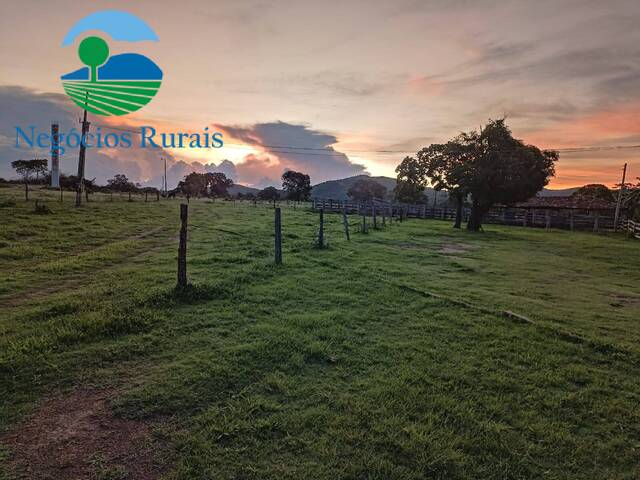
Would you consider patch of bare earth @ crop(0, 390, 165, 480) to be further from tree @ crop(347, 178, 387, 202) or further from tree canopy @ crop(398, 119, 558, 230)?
tree @ crop(347, 178, 387, 202)

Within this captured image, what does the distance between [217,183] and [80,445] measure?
10416 centimetres

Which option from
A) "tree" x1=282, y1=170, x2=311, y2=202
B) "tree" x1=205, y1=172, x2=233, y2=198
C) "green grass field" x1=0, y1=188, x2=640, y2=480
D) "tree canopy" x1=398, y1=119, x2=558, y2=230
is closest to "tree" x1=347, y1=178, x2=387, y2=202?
"tree" x1=282, y1=170, x2=311, y2=202

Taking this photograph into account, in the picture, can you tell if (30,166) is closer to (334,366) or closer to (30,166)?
(30,166)

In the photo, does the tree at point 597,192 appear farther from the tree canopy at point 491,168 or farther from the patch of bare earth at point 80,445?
the patch of bare earth at point 80,445

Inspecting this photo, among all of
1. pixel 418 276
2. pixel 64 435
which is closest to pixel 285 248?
pixel 418 276

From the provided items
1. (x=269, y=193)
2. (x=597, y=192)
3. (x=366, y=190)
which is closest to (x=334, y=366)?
(x=597, y=192)

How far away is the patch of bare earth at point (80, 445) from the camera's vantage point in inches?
140

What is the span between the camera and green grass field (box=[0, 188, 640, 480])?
394cm

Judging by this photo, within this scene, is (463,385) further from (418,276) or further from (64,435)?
(418,276)

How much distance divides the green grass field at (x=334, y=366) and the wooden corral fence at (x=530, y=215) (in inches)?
1111

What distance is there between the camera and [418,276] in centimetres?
1234

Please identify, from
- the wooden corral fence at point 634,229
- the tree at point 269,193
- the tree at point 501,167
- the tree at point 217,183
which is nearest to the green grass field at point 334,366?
the tree at point 501,167

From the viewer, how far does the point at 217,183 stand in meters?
103

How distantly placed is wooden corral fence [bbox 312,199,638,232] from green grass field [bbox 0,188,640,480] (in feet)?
92.6
